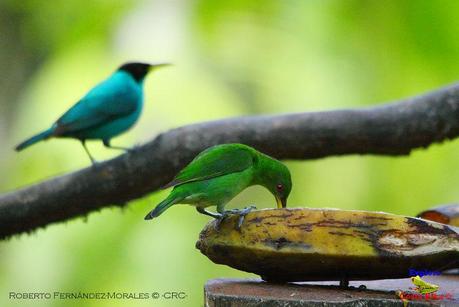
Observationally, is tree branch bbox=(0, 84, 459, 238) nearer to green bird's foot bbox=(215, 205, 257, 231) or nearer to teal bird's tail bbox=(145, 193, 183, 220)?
teal bird's tail bbox=(145, 193, 183, 220)

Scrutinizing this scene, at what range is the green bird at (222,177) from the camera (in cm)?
342

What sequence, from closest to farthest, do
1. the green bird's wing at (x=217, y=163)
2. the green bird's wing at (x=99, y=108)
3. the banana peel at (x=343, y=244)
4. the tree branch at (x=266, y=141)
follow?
the banana peel at (x=343, y=244) → the green bird's wing at (x=217, y=163) → the tree branch at (x=266, y=141) → the green bird's wing at (x=99, y=108)

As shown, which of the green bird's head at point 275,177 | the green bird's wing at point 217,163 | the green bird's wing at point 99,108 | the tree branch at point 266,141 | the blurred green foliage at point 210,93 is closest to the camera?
the green bird's wing at point 217,163

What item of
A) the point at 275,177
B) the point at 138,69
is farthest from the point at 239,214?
the point at 138,69

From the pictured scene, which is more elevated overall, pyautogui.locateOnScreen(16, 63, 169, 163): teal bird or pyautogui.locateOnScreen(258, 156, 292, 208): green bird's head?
pyautogui.locateOnScreen(258, 156, 292, 208): green bird's head

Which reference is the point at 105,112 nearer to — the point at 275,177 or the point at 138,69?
the point at 138,69

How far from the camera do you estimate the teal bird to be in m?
5.89

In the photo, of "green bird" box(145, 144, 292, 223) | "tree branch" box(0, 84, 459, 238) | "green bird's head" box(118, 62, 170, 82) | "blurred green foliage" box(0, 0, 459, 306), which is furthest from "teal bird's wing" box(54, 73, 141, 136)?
"green bird" box(145, 144, 292, 223)

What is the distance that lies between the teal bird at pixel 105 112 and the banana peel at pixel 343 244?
2.93 metres

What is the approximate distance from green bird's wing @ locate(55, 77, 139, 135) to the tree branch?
1.66 m

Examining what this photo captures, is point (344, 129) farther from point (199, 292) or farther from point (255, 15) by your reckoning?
point (255, 15)

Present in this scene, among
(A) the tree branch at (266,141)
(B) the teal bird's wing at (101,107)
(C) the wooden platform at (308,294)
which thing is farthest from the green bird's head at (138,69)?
(C) the wooden platform at (308,294)

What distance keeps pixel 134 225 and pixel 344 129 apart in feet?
10.8

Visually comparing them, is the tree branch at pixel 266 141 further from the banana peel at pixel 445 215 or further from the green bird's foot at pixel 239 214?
the green bird's foot at pixel 239 214
